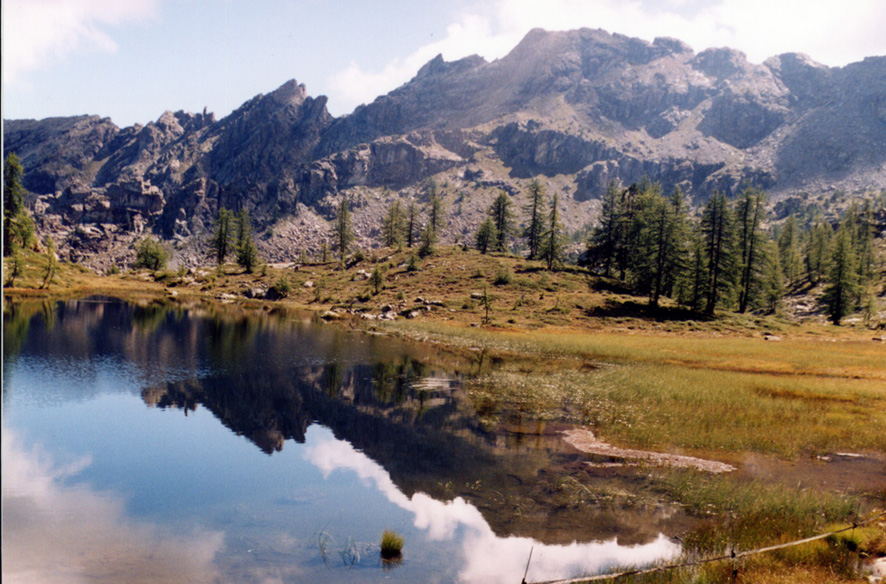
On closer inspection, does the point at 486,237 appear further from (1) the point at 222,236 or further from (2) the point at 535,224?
(1) the point at 222,236

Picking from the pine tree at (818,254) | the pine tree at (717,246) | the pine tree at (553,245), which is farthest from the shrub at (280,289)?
the pine tree at (818,254)

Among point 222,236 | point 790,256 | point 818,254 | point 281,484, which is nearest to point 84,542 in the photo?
point 281,484

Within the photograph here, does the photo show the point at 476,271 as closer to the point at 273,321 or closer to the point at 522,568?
the point at 273,321

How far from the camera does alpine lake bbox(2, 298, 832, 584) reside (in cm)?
1559

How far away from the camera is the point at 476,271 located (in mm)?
109062

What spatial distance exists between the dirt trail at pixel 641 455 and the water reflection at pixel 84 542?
17.4m

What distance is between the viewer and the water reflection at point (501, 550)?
615 inches

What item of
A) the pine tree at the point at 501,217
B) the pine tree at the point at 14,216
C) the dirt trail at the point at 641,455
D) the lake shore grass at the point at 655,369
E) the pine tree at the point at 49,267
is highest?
the pine tree at the point at 501,217

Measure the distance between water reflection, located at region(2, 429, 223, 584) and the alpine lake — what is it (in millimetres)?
58

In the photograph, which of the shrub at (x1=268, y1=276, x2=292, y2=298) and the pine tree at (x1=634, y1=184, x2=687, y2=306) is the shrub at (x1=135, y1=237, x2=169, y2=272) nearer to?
the shrub at (x1=268, y1=276, x2=292, y2=298)

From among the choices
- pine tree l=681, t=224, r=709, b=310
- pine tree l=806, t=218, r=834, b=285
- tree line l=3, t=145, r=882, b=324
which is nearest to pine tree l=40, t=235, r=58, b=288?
tree line l=3, t=145, r=882, b=324

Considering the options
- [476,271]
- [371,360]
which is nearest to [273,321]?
[371,360]

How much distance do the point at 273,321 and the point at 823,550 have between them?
227ft

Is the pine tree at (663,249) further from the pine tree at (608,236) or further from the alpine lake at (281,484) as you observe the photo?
the alpine lake at (281,484)
